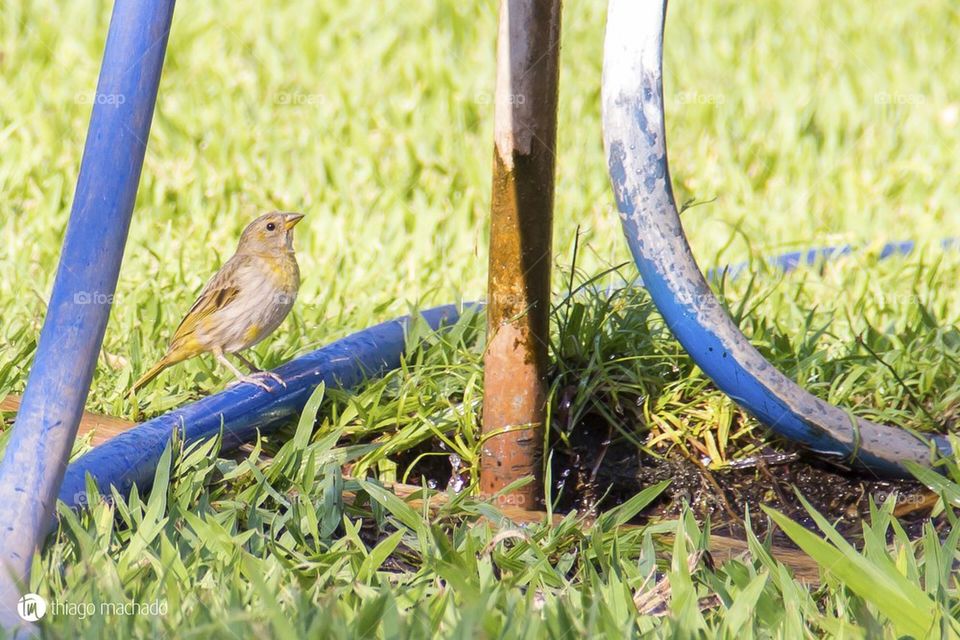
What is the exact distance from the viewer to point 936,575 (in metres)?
2.69

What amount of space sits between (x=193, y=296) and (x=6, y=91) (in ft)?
7.44

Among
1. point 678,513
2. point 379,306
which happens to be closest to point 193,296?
point 379,306

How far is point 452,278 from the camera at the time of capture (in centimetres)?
488

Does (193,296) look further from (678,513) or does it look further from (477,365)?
(678,513)

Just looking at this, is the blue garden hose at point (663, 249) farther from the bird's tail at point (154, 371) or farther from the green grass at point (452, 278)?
the bird's tail at point (154, 371)

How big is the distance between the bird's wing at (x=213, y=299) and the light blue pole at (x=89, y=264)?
1.23 metres

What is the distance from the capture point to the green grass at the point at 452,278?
2.60m

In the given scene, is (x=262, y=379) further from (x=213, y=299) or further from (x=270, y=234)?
(x=270, y=234)

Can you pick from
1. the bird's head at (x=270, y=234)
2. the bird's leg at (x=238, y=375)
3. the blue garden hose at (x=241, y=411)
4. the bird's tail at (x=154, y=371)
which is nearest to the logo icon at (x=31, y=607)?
the blue garden hose at (x=241, y=411)

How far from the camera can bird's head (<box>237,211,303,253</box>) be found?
4.02 metres

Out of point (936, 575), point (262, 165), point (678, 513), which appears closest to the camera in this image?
point (936, 575)

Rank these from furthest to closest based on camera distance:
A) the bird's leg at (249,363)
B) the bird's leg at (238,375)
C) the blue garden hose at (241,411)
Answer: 1. the bird's leg at (249,363)
2. the bird's leg at (238,375)
3. the blue garden hose at (241,411)

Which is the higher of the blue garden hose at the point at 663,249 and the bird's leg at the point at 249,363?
the blue garden hose at the point at 663,249

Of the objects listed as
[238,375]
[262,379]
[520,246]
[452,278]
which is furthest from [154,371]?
[452,278]
